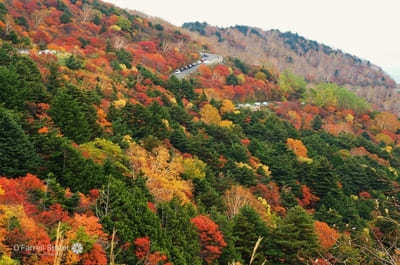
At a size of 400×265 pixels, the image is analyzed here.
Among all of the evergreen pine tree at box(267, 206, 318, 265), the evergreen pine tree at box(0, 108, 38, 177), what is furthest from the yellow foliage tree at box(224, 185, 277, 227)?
the evergreen pine tree at box(0, 108, 38, 177)

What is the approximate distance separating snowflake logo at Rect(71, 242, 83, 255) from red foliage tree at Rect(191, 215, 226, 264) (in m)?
10.4

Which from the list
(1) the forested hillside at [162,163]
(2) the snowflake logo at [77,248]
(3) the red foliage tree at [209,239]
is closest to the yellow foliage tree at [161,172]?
(1) the forested hillside at [162,163]

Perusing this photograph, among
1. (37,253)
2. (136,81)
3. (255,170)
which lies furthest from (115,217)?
(136,81)

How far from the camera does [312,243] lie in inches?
1115

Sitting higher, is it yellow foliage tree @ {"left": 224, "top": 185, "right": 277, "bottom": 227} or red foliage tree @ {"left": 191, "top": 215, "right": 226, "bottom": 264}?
red foliage tree @ {"left": 191, "top": 215, "right": 226, "bottom": 264}

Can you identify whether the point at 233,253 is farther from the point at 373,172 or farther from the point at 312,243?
the point at 373,172

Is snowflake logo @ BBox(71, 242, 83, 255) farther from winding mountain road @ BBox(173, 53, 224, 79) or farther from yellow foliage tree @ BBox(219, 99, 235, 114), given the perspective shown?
winding mountain road @ BBox(173, 53, 224, 79)

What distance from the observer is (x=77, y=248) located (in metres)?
16.3

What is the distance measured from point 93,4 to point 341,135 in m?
84.1

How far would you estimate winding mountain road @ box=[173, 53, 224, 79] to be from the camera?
318 feet

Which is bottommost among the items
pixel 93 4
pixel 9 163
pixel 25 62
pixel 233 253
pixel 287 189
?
pixel 287 189

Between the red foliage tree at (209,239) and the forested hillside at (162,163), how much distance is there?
13cm

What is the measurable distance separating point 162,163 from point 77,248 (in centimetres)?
2083

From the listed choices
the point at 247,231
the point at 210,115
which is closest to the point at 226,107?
the point at 210,115
